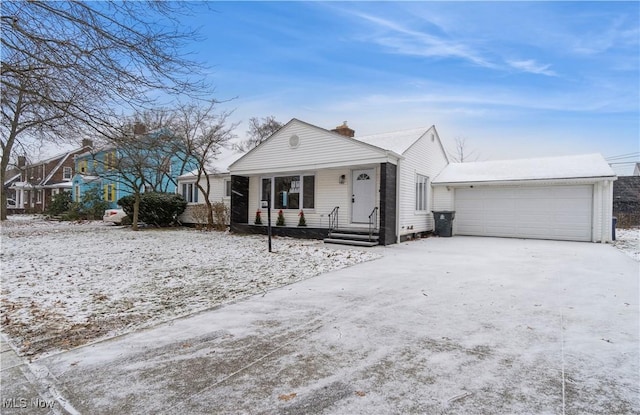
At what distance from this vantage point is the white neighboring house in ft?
56.9

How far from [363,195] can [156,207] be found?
35.5ft

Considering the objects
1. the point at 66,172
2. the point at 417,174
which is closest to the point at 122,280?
the point at 417,174

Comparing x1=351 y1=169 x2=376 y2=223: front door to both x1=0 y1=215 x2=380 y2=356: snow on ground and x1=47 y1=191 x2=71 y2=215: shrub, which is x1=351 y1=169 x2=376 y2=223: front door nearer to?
x1=0 y1=215 x2=380 y2=356: snow on ground

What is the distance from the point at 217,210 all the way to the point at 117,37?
12930mm

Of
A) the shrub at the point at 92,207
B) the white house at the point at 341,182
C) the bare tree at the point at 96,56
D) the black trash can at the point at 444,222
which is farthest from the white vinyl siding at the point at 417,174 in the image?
the shrub at the point at 92,207

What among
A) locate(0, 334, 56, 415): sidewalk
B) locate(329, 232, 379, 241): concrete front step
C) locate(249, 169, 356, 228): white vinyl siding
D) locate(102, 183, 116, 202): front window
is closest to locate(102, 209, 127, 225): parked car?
locate(102, 183, 116, 202): front window

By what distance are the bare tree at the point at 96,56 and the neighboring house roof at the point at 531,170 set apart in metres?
12.9

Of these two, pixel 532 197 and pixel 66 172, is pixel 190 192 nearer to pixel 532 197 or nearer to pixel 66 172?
pixel 532 197

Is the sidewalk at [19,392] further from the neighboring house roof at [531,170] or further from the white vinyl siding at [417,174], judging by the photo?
the neighboring house roof at [531,170]

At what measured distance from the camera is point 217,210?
1638 centimetres

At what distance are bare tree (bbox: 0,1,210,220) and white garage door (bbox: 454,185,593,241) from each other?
43.7ft

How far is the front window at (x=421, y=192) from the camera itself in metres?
14.1

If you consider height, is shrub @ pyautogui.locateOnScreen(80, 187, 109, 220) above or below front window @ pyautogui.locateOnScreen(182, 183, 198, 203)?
below

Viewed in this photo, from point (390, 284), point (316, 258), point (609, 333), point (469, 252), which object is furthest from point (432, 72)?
point (609, 333)
